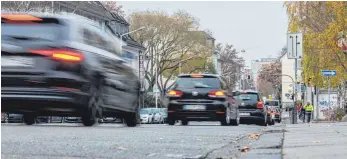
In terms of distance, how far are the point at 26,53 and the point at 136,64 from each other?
1091 mm

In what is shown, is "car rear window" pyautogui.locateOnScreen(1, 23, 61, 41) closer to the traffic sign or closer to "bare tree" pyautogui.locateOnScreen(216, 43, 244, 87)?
"bare tree" pyautogui.locateOnScreen(216, 43, 244, 87)

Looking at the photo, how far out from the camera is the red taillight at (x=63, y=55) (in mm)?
2842

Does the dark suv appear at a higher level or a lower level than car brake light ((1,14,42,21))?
lower

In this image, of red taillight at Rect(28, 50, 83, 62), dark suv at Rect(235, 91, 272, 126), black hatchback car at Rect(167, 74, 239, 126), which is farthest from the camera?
dark suv at Rect(235, 91, 272, 126)

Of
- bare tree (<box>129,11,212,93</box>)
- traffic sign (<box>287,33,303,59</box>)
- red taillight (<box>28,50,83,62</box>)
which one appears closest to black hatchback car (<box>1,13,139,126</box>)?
red taillight (<box>28,50,83,62</box>)

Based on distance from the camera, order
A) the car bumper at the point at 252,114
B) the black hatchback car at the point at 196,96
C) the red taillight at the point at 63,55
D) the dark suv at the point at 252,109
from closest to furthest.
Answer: the red taillight at the point at 63,55, the black hatchback car at the point at 196,96, the car bumper at the point at 252,114, the dark suv at the point at 252,109

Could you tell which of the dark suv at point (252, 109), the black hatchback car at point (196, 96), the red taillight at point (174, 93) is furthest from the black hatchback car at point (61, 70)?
the dark suv at point (252, 109)

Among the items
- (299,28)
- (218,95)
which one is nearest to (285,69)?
(299,28)

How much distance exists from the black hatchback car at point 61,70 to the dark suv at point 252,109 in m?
23.3

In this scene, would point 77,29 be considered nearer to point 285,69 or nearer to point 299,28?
point 299,28

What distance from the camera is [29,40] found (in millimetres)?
2715

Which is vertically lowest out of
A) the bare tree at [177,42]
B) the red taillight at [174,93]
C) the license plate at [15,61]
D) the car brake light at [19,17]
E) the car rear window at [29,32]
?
the red taillight at [174,93]

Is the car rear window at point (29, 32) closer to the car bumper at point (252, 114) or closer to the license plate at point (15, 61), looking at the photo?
the license plate at point (15, 61)

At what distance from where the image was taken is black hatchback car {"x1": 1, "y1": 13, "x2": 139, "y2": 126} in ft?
9.00
